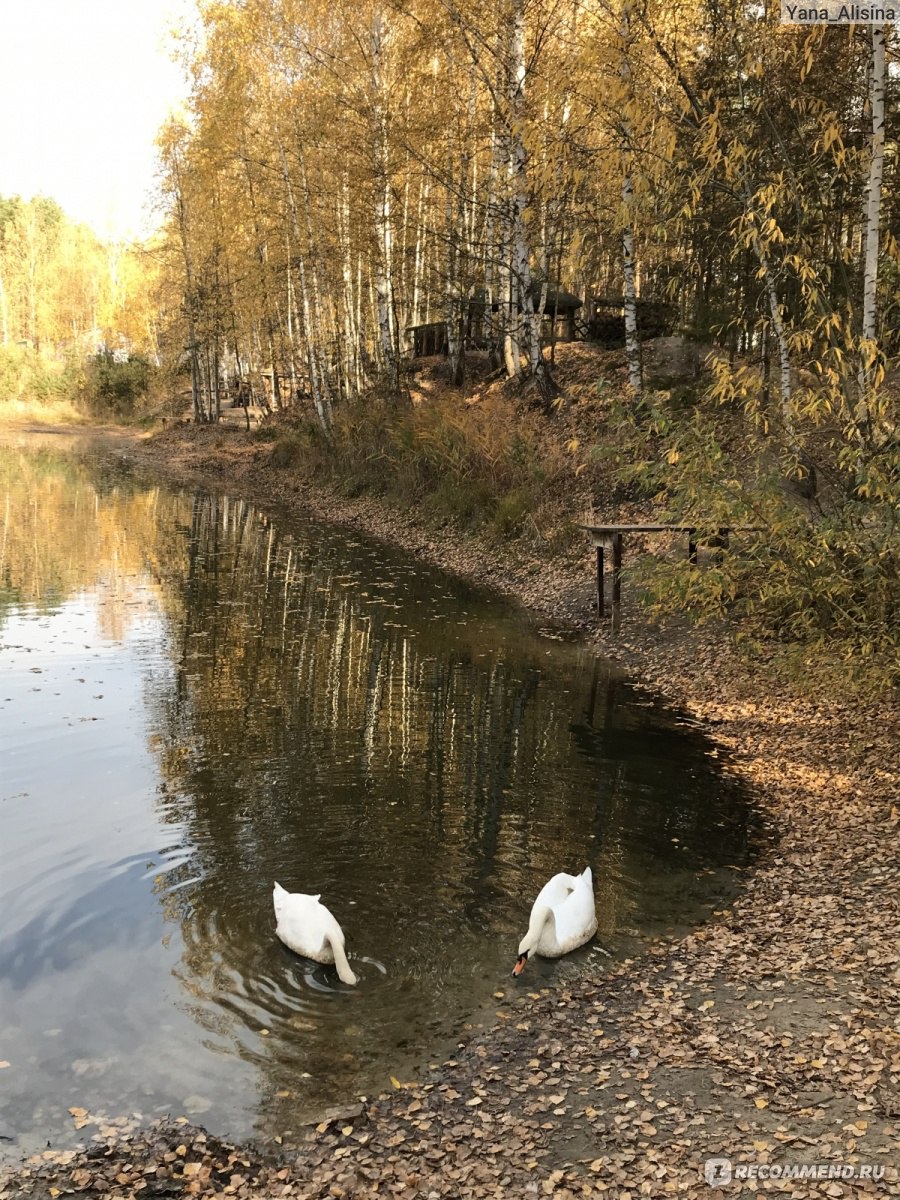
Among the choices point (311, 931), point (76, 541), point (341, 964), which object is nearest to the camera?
point (341, 964)

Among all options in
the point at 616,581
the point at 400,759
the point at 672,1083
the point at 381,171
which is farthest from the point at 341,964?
the point at 381,171

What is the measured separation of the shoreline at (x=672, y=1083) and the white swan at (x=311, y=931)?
3.34 feet

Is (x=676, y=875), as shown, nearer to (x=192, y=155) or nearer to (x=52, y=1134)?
(x=52, y=1134)

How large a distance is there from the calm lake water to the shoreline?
0.26m

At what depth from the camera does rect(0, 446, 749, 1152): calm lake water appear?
5.16 m

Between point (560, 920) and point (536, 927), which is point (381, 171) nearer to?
point (560, 920)

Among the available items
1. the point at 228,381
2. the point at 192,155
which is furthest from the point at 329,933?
the point at 228,381

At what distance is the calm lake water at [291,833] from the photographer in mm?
5156

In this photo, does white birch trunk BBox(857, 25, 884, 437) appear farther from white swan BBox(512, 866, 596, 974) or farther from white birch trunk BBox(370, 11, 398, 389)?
white birch trunk BBox(370, 11, 398, 389)

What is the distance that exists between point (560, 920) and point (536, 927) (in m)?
0.24

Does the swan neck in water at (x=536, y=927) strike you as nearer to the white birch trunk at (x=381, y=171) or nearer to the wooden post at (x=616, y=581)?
the wooden post at (x=616, y=581)

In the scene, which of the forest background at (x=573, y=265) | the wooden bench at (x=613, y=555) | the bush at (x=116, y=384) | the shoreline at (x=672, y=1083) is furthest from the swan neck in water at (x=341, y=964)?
the bush at (x=116, y=384)

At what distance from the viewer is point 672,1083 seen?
4652 mm

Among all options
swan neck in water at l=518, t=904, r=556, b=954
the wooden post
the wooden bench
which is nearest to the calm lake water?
swan neck in water at l=518, t=904, r=556, b=954
